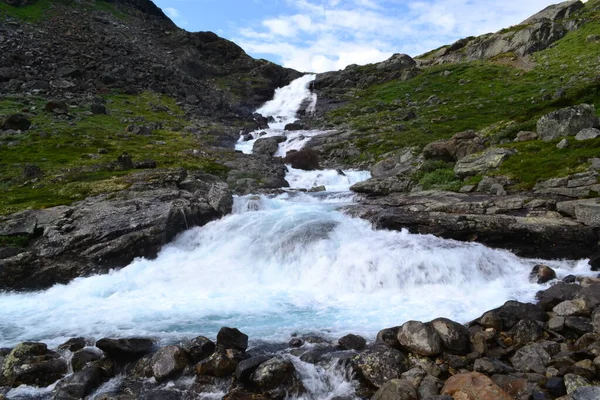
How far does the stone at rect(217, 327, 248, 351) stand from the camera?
46.8 feet

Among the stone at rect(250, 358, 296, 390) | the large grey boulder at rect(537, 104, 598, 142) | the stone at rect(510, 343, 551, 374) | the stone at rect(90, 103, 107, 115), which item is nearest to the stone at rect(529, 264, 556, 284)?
the stone at rect(510, 343, 551, 374)

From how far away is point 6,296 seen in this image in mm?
22531

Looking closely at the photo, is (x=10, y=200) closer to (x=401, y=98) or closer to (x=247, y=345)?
(x=247, y=345)

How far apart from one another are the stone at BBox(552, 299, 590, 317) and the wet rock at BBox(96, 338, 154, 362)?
52.1 ft

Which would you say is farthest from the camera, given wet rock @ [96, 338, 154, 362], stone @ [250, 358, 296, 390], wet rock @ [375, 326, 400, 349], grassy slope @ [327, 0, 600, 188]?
grassy slope @ [327, 0, 600, 188]

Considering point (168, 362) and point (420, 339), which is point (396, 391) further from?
point (168, 362)

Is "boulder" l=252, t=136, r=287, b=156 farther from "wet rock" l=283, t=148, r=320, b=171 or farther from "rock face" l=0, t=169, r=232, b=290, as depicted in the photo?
"rock face" l=0, t=169, r=232, b=290

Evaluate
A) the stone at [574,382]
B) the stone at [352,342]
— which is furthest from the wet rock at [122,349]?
the stone at [574,382]

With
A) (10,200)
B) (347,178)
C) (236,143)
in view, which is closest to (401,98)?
(236,143)

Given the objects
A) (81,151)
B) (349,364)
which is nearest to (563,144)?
(349,364)

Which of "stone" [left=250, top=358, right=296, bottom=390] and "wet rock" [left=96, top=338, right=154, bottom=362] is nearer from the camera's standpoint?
"stone" [left=250, top=358, right=296, bottom=390]

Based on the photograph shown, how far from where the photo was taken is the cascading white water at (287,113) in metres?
68.1

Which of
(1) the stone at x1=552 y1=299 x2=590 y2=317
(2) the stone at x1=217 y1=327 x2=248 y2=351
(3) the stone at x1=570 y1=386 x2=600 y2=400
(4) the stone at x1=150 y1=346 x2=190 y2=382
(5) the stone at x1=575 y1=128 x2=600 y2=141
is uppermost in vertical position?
(5) the stone at x1=575 y1=128 x2=600 y2=141

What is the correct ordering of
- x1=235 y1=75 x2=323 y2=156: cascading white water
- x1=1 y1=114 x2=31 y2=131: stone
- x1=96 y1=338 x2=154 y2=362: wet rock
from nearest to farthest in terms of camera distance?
x1=96 y1=338 x2=154 y2=362: wet rock → x1=1 y1=114 x2=31 y2=131: stone → x1=235 y1=75 x2=323 y2=156: cascading white water
